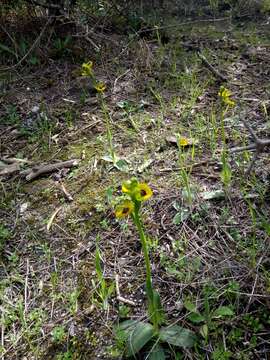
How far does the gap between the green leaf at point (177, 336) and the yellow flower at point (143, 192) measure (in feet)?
1.71

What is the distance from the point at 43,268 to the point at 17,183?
700mm

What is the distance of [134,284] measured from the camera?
4.99 feet

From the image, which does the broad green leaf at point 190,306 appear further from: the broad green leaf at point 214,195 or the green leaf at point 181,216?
the broad green leaf at point 214,195

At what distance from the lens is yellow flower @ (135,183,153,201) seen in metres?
1.07

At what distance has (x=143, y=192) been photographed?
1.11 m

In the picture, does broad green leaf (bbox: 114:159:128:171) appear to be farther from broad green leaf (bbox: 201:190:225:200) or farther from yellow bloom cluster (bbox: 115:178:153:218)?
yellow bloom cluster (bbox: 115:178:153:218)

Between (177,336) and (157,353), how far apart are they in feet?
0.29

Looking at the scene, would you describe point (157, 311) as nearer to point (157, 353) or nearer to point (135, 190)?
point (157, 353)

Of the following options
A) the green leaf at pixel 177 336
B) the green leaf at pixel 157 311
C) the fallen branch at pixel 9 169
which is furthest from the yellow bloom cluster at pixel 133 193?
the fallen branch at pixel 9 169

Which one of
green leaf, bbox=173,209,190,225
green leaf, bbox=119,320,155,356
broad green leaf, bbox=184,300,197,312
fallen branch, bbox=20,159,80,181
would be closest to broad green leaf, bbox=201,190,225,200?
green leaf, bbox=173,209,190,225

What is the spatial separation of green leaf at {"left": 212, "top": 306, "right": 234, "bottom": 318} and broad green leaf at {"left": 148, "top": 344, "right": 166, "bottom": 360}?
0.22 meters

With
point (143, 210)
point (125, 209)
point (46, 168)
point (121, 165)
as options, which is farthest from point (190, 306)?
point (46, 168)

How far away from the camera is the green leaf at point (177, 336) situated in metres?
1.24

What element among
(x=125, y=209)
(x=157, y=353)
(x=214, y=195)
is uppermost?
(x=125, y=209)
